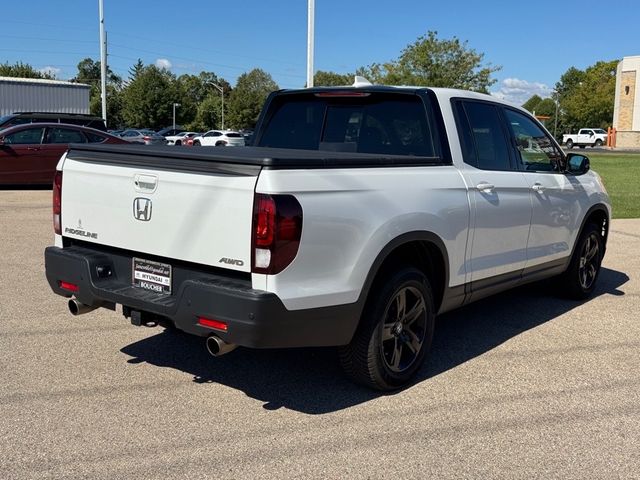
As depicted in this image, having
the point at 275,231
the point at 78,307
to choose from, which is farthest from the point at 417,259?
the point at 78,307

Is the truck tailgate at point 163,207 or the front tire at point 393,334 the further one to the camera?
the front tire at point 393,334

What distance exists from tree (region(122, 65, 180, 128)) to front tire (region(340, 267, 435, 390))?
252 feet

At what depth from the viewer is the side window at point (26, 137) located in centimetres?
1576

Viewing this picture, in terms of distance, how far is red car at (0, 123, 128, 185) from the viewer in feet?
51.6

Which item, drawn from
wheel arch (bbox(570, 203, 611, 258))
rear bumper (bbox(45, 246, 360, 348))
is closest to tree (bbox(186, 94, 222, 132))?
wheel arch (bbox(570, 203, 611, 258))

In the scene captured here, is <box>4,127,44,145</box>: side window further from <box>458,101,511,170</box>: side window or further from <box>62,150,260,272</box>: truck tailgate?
<box>458,101,511,170</box>: side window

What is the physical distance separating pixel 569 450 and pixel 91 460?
2464 millimetres

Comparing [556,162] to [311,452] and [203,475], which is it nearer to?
[311,452]

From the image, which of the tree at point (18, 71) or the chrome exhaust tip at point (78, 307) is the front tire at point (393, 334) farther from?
the tree at point (18, 71)

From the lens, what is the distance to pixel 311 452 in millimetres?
3684

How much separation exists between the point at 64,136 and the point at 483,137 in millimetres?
13265

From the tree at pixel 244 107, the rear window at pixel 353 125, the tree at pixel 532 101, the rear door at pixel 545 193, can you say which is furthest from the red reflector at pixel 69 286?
the tree at pixel 532 101

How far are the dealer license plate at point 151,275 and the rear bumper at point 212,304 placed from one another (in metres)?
0.04

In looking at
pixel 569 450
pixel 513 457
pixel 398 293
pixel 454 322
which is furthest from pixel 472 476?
pixel 454 322
